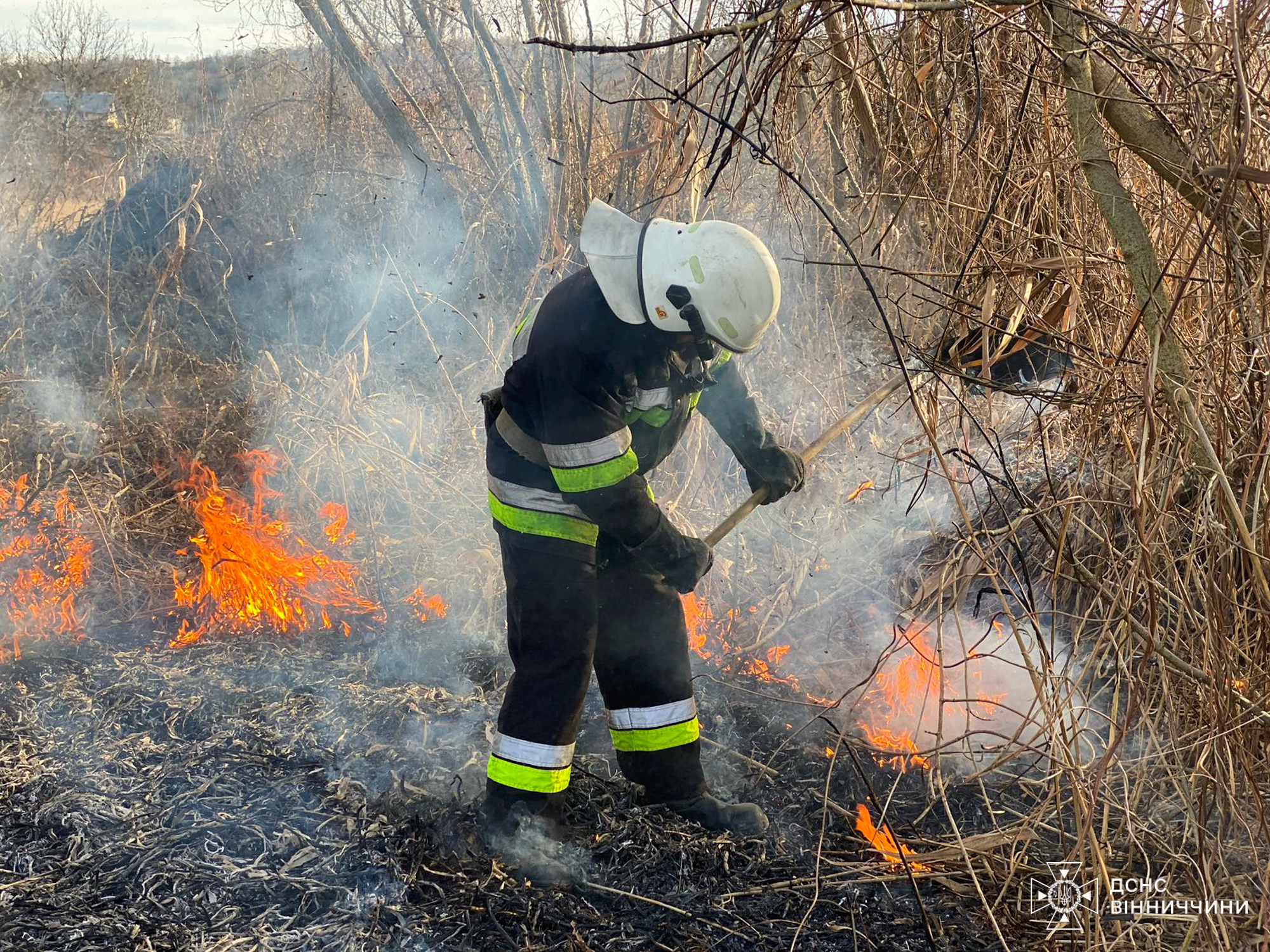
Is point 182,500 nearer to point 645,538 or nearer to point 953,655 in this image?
point 645,538

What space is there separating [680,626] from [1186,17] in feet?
8.21

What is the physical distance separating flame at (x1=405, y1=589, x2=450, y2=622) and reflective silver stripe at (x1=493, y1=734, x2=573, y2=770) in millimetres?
2121

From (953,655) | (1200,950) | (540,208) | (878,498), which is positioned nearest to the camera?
(1200,950)

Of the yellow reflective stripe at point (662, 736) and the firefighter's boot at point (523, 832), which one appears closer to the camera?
the firefighter's boot at point (523, 832)

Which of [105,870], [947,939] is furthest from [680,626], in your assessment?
[105,870]

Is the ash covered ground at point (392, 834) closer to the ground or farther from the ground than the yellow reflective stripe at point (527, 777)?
closer to the ground

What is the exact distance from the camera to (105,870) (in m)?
3.34

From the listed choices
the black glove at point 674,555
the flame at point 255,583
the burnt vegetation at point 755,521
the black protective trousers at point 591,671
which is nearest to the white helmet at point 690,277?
the burnt vegetation at point 755,521

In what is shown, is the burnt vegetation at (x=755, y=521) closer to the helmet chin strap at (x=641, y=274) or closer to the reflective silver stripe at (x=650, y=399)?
the helmet chin strap at (x=641, y=274)

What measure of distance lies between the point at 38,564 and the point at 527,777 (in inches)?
157

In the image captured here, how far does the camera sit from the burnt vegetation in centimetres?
245

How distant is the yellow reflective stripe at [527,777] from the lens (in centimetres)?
341

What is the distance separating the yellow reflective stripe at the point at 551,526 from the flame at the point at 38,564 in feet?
10.4

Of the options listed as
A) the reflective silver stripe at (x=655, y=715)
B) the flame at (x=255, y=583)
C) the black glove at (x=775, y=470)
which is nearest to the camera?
the reflective silver stripe at (x=655, y=715)
